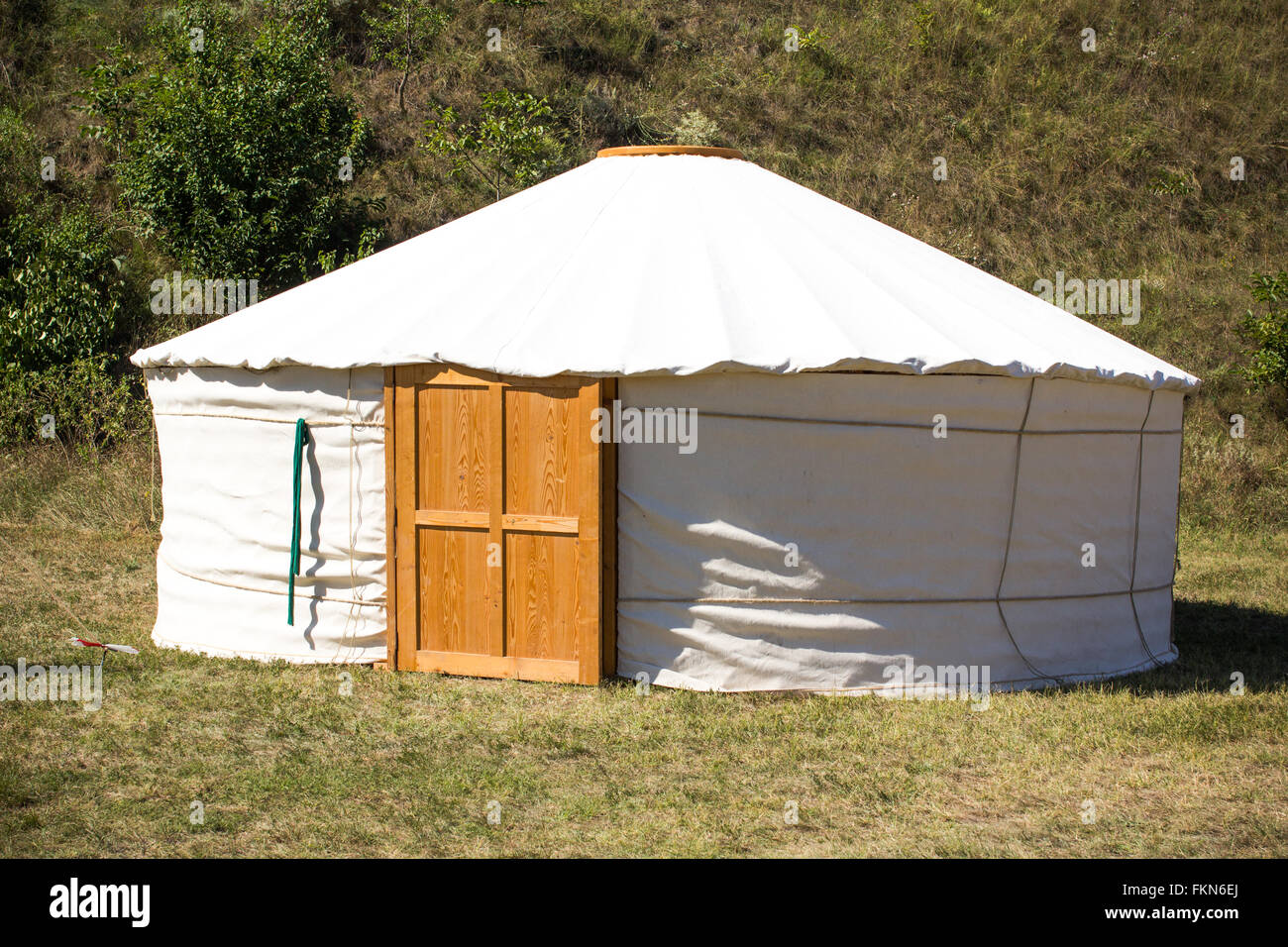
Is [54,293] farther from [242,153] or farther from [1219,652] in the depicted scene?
[1219,652]

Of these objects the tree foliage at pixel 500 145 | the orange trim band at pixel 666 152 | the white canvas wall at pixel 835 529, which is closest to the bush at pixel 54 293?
the tree foliage at pixel 500 145

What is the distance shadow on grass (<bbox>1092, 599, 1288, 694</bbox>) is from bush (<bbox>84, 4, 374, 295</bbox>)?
25.9 ft

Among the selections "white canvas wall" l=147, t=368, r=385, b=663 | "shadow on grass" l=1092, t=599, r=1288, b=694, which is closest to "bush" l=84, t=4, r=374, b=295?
"white canvas wall" l=147, t=368, r=385, b=663

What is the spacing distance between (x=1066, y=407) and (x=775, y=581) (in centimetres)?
159

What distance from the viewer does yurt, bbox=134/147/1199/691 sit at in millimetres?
5246

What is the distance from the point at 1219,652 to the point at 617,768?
376 centimetres

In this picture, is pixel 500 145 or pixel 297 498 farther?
pixel 500 145

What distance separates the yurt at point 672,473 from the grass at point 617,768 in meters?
0.25

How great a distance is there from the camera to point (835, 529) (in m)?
5.30

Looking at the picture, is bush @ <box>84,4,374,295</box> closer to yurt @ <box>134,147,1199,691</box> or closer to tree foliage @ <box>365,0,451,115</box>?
tree foliage @ <box>365,0,451,115</box>

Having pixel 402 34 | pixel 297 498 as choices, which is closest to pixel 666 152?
pixel 297 498

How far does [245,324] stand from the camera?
19.6 feet

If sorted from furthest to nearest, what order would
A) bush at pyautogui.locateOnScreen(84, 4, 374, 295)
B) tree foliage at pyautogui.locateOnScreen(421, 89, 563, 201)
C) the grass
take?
tree foliage at pyautogui.locateOnScreen(421, 89, 563, 201)
bush at pyautogui.locateOnScreen(84, 4, 374, 295)
the grass

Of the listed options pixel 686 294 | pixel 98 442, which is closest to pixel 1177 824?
pixel 686 294
